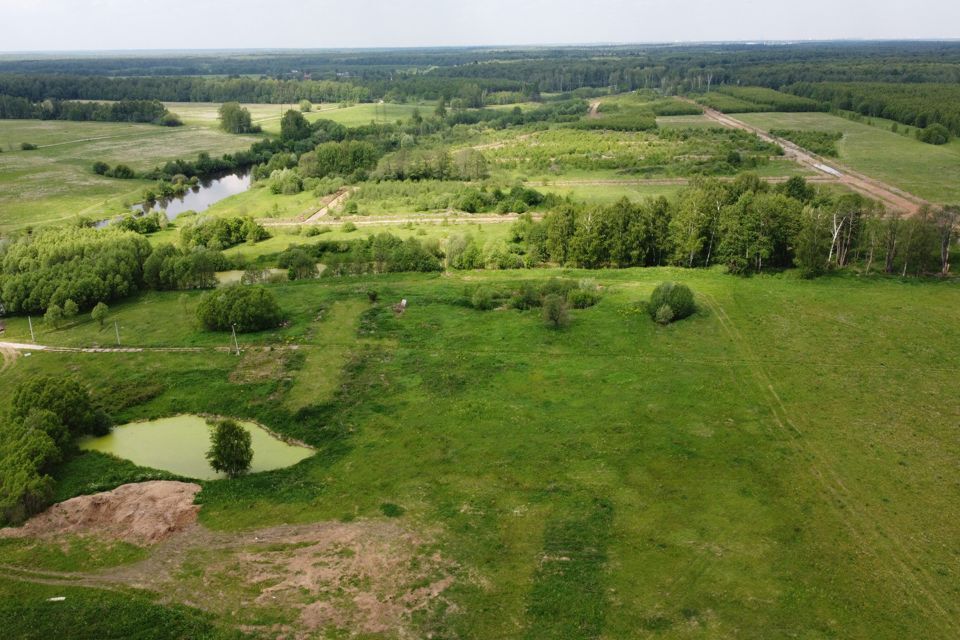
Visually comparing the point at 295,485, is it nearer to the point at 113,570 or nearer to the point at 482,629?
the point at 113,570

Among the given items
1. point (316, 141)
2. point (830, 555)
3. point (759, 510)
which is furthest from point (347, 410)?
point (316, 141)

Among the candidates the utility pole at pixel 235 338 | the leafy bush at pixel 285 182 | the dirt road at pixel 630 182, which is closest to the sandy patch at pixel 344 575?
the utility pole at pixel 235 338

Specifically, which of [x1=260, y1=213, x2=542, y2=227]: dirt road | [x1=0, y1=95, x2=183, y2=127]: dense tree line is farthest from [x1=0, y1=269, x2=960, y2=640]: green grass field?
[x1=0, y1=95, x2=183, y2=127]: dense tree line

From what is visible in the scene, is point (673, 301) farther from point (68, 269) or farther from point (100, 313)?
point (68, 269)

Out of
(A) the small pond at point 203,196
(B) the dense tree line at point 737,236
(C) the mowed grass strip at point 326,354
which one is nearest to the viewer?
(C) the mowed grass strip at point 326,354

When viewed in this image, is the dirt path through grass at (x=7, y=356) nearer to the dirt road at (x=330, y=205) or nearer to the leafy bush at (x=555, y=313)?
the leafy bush at (x=555, y=313)

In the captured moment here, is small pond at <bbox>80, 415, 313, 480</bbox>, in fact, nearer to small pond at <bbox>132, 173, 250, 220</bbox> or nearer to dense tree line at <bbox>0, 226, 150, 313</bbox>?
dense tree line at <bbox>0, 226, 150, 313</bbox>
